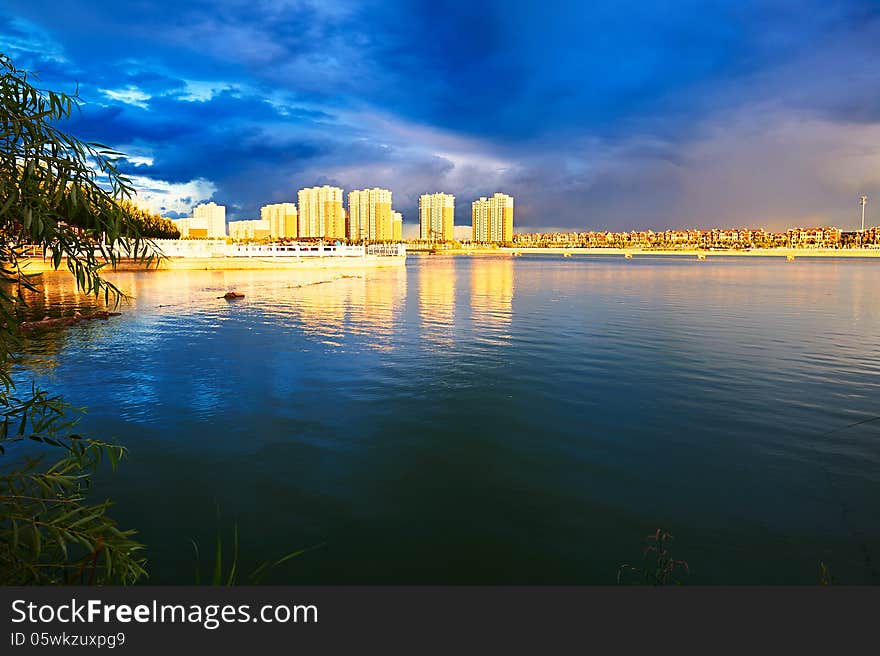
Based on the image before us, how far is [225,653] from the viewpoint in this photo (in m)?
4.30

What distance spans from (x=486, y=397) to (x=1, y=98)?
17549 millimetres

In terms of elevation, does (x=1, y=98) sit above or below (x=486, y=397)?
above

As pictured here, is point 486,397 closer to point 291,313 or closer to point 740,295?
point 291,313

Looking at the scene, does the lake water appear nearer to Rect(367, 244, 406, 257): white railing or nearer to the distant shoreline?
the distant shoreline

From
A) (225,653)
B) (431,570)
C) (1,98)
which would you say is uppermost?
(1,98)

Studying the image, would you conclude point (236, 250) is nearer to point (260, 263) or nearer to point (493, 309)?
point (260, 263)

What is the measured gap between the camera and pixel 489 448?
15875 mm

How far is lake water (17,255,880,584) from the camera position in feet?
34.3

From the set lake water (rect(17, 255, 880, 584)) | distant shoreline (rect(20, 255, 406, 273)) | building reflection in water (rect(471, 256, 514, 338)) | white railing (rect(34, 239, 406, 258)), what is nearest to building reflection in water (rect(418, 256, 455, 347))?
lake water (rect(17, 255, 880, 584))

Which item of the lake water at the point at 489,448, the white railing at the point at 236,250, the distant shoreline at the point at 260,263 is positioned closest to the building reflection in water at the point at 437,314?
the lake water at the point at 489,448

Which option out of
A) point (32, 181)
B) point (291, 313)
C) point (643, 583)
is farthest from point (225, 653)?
point (291, 313)

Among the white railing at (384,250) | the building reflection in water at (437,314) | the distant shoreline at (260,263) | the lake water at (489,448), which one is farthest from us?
the white railing at (384,250)

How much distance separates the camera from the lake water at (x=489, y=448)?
1045 cm

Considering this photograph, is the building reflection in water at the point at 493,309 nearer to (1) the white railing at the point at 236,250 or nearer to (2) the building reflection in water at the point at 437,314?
(2) the building reflection in water at the point at 437,314
